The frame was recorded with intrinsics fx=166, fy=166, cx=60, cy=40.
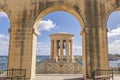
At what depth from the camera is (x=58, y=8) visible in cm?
1338

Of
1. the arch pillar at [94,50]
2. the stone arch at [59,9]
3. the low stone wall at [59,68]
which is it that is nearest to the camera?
the arch pillar at [94,50]

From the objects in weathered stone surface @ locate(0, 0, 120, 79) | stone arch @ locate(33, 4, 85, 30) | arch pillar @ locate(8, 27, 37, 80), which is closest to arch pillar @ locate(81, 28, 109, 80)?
weathered stone surface @ locate(0, 0, 120, 79)

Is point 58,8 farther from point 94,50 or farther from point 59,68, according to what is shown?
point 59,68

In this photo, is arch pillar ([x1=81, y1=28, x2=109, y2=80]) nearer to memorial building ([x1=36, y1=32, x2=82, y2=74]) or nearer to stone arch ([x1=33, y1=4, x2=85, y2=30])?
stone arch ([x1=33, y1=4, x2=85, y2=30])

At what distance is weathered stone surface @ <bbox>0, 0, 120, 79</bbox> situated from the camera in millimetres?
12250

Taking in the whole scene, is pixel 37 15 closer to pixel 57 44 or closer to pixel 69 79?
pixel 69 79

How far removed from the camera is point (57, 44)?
95.5 feet

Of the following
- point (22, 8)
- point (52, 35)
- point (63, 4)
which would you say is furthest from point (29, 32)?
point (52, 35)

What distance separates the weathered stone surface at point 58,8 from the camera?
12250mm

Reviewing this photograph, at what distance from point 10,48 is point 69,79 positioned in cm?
513

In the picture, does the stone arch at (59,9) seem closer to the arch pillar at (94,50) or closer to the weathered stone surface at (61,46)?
the arch pillar at (94,50)

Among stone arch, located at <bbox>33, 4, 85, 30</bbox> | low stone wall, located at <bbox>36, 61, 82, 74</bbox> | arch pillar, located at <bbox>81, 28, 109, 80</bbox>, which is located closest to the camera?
arch pillar, located at <bbox>81, 28, 109, 80</bbox>

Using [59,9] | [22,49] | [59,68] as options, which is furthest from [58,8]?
[59,68]

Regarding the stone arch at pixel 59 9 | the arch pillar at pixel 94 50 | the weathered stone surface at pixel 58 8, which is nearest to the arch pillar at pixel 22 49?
the weathered stone surface at pixel 58 8
